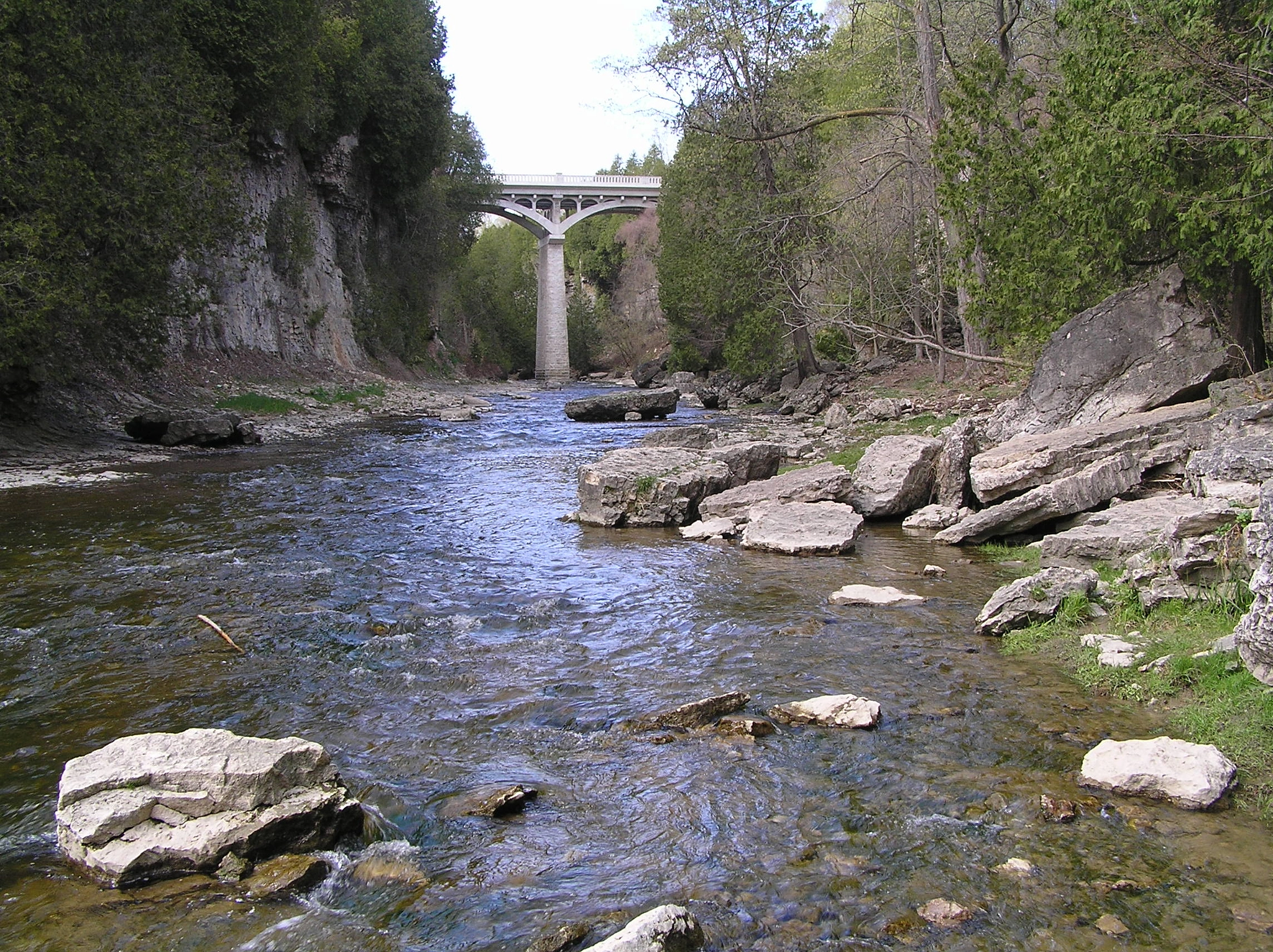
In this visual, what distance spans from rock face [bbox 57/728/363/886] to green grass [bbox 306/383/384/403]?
2260cm

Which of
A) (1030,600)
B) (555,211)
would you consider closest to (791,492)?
(1030,600)

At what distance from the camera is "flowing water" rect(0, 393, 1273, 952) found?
9.92 ft

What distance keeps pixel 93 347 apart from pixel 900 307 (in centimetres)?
1701

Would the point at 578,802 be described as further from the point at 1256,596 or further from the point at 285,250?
the point at 285,250

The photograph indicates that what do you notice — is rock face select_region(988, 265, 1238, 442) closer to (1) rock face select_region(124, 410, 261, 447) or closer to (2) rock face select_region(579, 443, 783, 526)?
(2) rock face select_region(579, 443, 783, 526)

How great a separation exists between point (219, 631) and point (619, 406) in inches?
760

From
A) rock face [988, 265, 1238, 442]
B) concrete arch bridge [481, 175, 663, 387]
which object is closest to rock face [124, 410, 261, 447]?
rock face [988, 265, 1238, 442]

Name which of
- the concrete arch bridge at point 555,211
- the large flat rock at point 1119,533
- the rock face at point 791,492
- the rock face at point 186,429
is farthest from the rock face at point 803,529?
the concrete arch bridge at point 555,211

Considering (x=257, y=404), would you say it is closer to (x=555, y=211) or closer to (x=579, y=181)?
(x=555, y=211)

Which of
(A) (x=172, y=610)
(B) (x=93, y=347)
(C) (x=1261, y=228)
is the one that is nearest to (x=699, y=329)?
(B) (x=93, y=347)

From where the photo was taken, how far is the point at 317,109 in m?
29.6

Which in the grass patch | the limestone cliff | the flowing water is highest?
the limestone cliff

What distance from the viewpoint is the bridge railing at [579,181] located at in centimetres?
6103

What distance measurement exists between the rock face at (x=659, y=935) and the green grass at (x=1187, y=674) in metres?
2.24
